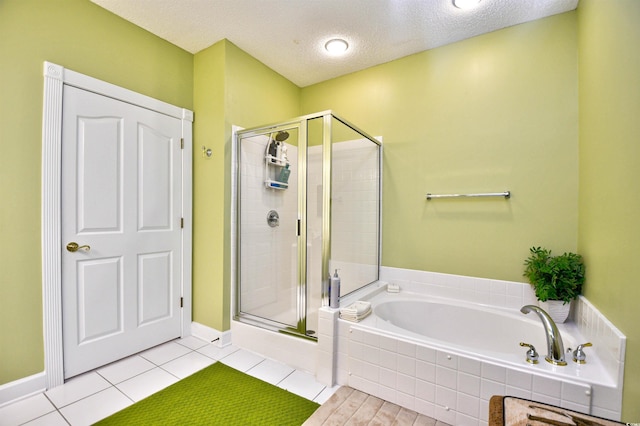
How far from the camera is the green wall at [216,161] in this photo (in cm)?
239

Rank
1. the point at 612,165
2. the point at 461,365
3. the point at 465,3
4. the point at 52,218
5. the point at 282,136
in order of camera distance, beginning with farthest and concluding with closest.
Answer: the point at 282,136 → the point at 465,3 → the point at 52,218 → the point at 461,365 → the point at 612,165

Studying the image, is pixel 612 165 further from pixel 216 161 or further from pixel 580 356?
pixel 216 161

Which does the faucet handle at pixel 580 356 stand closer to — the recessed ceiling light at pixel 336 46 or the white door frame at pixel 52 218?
the recessed ceiling light at pixel 336 46

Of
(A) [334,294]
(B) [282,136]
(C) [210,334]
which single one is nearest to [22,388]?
(C) [210,334]

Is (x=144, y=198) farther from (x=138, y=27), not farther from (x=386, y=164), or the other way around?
(x=386, y=164)

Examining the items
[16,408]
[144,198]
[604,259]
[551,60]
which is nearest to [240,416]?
[16,408]

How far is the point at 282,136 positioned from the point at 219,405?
6.47ft

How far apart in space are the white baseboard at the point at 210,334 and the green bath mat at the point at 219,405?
0.45m

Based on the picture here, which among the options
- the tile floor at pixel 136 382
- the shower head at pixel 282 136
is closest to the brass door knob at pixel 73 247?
the tile floor at pixel 136 382

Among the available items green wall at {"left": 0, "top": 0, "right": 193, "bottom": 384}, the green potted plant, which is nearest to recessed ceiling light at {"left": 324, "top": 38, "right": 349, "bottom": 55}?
green wall at {"left": 0, "top": 0, "right": 193, "bottom": 384}

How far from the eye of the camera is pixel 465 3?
193 cm

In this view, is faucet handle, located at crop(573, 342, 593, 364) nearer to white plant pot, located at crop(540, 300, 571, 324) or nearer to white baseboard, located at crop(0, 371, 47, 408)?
white plant pot, located at crop(540, 300, 571, 324)

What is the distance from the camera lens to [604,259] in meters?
1.46

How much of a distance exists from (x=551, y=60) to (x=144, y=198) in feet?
10.8
